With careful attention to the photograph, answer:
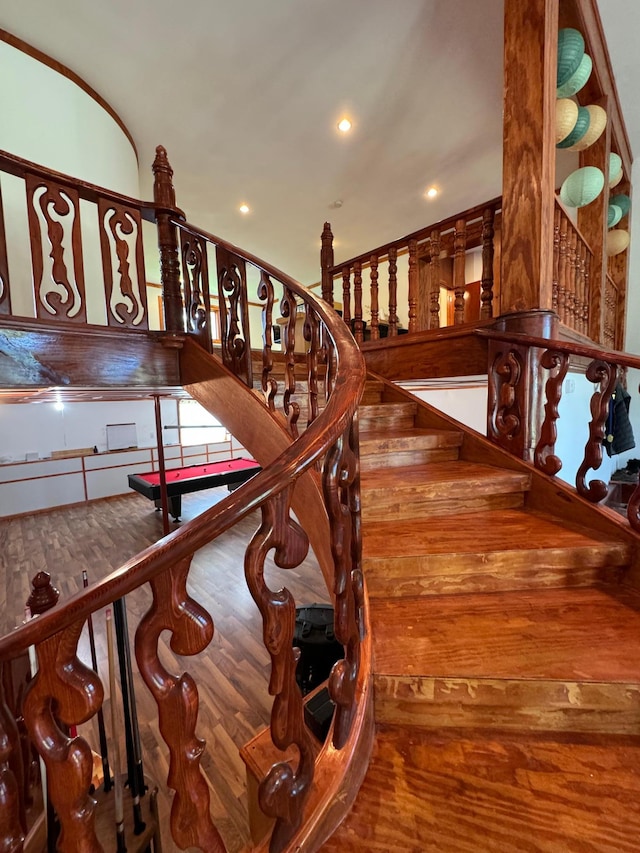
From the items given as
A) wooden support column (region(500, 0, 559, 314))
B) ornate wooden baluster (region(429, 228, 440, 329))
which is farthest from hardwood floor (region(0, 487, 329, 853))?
wooden support column (region(500, 0, 559, 314))

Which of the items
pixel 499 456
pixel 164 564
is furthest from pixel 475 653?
pixel 499 456

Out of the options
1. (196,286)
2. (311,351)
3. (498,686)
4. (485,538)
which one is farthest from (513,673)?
(196,286)

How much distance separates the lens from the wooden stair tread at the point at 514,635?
104 centimetres

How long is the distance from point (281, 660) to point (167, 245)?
7.87 ft

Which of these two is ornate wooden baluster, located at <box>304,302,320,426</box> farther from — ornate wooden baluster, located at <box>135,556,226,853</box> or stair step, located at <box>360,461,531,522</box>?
ornate wooden baluster, located at <box>135,556,226,853</box>

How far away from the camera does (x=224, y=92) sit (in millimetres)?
3039

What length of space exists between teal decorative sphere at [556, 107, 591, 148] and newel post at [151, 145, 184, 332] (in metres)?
2.62

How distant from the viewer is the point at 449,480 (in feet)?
5.77

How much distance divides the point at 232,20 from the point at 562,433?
12.2 feet

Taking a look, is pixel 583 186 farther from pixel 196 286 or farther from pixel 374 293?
pixel 196 286

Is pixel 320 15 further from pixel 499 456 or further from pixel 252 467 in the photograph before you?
pixel 252 467

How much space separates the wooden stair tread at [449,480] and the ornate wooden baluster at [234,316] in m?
0.88

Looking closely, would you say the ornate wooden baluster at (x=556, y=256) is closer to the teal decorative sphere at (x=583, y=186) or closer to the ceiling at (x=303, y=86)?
the teal decorative sphere at (x=583, y=186)

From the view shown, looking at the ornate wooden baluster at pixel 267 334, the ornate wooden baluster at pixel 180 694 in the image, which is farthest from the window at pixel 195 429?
the ornate wooden baluster at pixel 180 694
